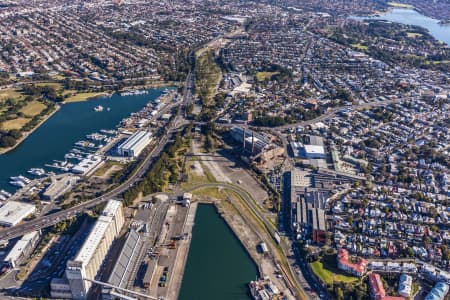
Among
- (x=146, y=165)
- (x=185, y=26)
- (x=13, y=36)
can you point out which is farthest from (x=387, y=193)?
(x=13, y=36)

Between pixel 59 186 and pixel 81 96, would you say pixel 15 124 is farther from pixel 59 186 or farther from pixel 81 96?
pixel 59 186

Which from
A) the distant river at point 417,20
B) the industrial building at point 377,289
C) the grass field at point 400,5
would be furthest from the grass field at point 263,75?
the grass field at point 400,5

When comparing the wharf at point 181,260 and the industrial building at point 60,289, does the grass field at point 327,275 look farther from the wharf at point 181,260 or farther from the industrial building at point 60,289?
the industrial building at point 60,289

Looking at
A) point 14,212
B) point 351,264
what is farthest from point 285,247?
point 14,212

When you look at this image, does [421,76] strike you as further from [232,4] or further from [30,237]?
[232,4]

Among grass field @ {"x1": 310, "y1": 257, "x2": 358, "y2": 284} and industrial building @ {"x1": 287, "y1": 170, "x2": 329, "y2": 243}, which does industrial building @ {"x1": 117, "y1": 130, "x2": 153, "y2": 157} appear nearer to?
industrial building @ {"x1": 287, "y1": 170, "x2": 329, "y2": 243}

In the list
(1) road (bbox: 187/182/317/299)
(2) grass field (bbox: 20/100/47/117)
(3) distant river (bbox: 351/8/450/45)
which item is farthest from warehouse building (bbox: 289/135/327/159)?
(3) distant river (bbox: 351/8/450/45)
